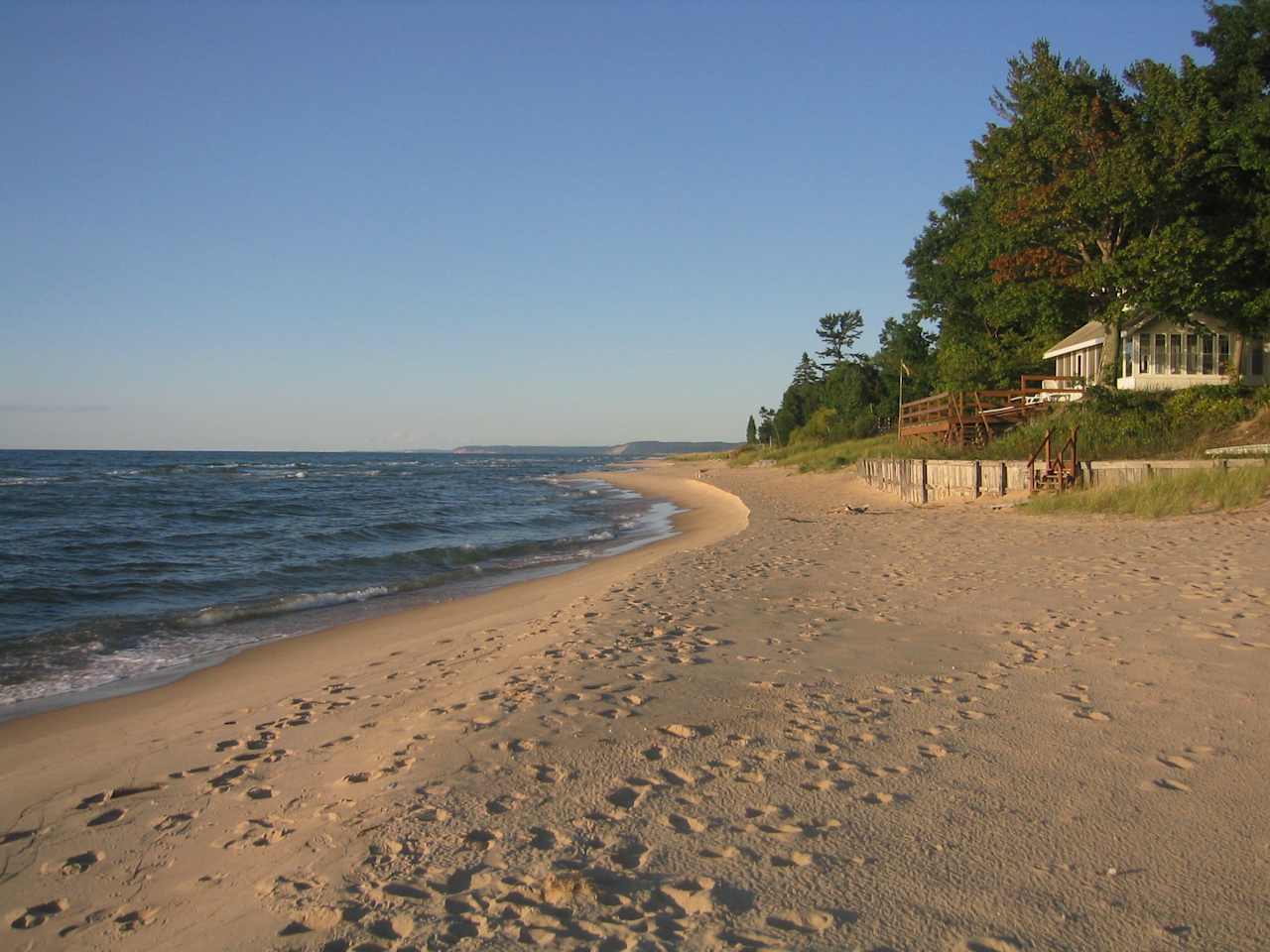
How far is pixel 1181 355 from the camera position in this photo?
97.2 feet

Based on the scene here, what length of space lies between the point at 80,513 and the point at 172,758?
89.0 ft

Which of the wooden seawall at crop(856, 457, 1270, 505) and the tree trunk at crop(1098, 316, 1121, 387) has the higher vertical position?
the tree trunk at crop(1098, 316, 1121, 387)

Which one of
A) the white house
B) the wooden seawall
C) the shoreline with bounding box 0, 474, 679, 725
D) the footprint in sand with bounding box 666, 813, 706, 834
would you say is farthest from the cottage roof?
the footprint in sand with bounding box 666, 813, 706, 834

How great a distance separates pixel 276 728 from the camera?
6891mm

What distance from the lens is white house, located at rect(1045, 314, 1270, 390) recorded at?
29234 millimetres

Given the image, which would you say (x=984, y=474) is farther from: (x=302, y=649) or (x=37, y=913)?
(x=37, y=913)

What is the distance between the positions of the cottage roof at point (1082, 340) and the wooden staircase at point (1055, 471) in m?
11.3

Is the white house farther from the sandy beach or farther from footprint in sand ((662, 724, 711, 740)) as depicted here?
footprint in sand ((662, 724, 711, 740))

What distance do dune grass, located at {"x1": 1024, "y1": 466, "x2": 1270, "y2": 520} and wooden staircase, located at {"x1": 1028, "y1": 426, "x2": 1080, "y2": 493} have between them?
145cm

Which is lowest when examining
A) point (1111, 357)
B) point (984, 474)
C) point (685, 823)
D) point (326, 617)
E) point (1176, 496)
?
point (326, 617)

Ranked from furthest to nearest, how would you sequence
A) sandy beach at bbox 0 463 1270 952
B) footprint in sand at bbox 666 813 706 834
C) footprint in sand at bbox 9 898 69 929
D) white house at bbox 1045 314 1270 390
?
white house at bbox 1045 314 1270 390 → footprint in sand at bbox 666 813 706 834 → footprint in sand at bbox 9 898 69 929 → sandy beach at bbox 0 463 1270 952

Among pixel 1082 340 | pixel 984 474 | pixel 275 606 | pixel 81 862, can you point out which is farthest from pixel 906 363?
pixel 81 862

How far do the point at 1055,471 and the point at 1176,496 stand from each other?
383 cm

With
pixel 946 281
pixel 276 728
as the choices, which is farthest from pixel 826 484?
pixel 276 728
